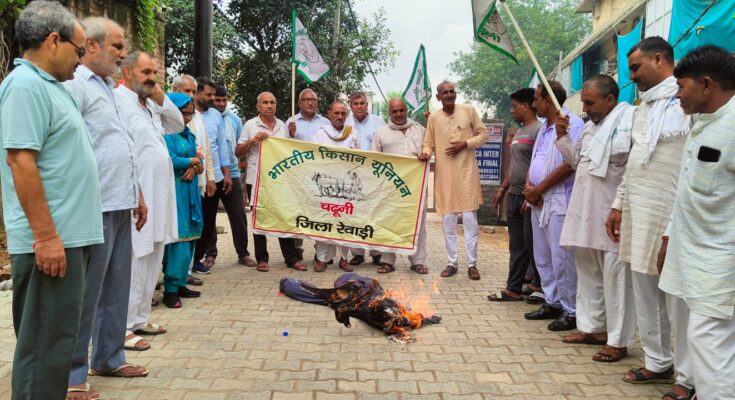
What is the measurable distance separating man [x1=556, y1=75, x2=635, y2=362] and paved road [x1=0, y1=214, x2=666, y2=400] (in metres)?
0.22

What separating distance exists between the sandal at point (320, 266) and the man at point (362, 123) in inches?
20.8

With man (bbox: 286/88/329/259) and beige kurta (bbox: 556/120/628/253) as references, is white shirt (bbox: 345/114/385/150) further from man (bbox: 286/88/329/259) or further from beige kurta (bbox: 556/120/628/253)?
beige kurta (bbox: 556/120/628/253)

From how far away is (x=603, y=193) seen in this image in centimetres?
→ 394

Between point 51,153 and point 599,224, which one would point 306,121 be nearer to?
point 599,224

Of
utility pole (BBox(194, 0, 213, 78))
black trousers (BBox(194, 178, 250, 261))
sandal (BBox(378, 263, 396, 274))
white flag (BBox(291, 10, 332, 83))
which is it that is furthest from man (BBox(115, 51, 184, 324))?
white flag (BBox(291, 10, 332, 83))

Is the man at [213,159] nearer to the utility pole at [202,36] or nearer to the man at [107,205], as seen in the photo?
the utility pole at [202,36]

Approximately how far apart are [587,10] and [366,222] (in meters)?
29.2

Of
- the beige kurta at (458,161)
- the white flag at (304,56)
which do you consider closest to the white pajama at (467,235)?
the beige kurta at (458,161)

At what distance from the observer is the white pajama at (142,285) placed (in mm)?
4020

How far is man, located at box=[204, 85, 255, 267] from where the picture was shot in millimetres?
6619

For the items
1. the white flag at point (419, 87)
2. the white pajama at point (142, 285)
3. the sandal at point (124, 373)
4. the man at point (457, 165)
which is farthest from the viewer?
the white flag at point (419, 87)

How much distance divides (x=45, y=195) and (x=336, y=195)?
4551 millimetres

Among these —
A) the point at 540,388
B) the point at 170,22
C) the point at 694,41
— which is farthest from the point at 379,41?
the point at 540,388

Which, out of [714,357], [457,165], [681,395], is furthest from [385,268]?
[714,357]
